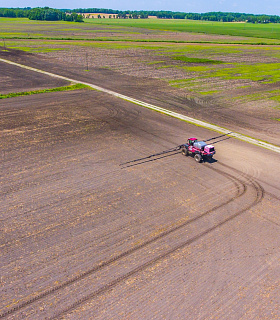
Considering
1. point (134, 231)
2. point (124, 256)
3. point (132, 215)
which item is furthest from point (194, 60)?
point (124, 256)

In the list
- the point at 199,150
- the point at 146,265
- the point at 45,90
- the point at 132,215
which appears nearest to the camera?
the point at 146,265

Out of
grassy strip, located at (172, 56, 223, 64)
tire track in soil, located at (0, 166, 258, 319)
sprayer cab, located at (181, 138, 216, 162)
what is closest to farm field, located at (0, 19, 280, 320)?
tire track in soil, located at (0, 166, 258, 319)

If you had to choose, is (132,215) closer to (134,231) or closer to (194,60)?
(134,231)

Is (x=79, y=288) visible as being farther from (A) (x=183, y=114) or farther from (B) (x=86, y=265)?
(A) (x=183, y=114)

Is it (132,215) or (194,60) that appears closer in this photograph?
(132,215)

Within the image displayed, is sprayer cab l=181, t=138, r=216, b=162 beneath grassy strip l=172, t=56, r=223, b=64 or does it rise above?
beneath

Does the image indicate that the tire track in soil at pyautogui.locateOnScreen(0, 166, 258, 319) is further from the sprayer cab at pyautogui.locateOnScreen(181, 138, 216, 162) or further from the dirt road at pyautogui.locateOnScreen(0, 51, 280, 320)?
the sprayer cab at pyautogui.locateOnScreen(181, 138, 216, 162)

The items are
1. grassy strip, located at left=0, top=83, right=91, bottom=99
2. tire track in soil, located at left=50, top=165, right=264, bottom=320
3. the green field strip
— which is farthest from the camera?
grassy strip, located at left=0, top=83, right=91, bottom=99
